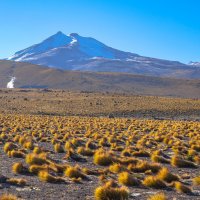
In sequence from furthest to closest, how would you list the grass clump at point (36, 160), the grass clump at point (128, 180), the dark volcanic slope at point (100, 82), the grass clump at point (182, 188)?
the dark volcanic slope at point (100, 82) → the grass clump at point (36, 160) → the grass clump at point (128, 180) → the grass clump at point (182, 188)

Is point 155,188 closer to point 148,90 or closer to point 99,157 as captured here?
point 99,157

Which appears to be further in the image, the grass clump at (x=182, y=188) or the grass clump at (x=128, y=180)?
the grass clump at (x=128, y=180)

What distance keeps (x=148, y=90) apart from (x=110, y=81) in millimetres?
21116

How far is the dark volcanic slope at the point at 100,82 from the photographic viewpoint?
159500mm

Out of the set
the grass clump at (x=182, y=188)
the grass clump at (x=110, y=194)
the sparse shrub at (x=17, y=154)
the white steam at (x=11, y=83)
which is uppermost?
the white steam at (x=11, y=83)

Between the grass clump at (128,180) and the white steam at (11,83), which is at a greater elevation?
the white steam at (11,83)

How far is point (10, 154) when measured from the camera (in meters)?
18.3

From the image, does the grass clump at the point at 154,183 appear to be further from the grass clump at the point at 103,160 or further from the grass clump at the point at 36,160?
the grass clump at the point at 36,160

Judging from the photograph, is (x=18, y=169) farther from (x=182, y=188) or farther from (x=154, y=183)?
(x=182, y=188)

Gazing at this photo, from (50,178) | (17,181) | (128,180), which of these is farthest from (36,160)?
(128,180)

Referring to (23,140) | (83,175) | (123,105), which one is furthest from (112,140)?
(123,105)

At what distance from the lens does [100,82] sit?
170 meters

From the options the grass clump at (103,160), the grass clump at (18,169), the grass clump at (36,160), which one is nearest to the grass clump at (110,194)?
the grass clump at (18,169)

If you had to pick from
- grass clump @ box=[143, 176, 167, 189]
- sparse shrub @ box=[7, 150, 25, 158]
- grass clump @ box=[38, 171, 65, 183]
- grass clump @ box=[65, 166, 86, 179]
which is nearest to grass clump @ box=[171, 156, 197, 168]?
grass clump @ box=[143, 176, 167, 189]
